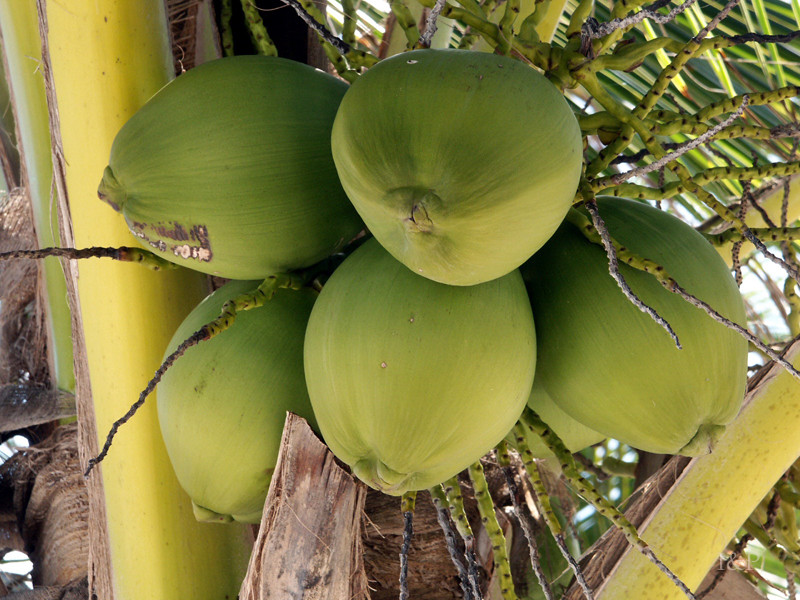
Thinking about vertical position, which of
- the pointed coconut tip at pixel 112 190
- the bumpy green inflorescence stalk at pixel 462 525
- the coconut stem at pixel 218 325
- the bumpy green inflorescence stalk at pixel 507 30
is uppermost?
the bumpy green inflorescence stalk at pixel 507 30

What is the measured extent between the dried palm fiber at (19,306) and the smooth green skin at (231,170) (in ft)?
2.76

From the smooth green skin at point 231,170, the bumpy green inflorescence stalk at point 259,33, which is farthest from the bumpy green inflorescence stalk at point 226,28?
the smooth green skin at point 231,170

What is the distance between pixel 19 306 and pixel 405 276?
127 cm

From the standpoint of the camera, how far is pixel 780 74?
1457mm

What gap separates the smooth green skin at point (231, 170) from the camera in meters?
0.89

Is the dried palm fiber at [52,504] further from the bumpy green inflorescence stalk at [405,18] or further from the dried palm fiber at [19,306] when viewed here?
the bumpy green inflorescence stalk at [405,18]

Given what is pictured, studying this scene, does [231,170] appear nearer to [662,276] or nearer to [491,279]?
[491,279]

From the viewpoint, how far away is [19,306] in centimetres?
180

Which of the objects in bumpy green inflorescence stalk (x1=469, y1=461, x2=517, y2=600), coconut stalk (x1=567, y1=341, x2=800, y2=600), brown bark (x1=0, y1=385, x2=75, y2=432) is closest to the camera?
bumpy green inflorescence stalk (x1=469, y1=461, x2=517, y2=600)

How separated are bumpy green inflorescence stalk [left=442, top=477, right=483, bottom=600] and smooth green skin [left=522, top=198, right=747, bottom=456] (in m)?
0.16

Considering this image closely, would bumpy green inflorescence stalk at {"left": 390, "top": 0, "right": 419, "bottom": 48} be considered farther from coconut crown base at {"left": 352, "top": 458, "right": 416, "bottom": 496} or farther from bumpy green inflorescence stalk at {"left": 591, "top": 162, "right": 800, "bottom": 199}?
coconut crown base at {"left": 352, "top": 458, "right": 416, "bottom": 496}

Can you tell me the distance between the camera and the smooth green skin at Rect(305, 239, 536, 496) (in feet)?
2.62

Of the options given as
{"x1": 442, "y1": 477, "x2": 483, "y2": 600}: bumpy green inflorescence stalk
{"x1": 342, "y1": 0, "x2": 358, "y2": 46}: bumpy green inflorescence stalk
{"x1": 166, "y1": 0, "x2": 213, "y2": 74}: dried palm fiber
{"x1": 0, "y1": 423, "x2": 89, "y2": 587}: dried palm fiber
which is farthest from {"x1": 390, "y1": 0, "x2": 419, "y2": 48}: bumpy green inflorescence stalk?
{"x1": 0, "y1": 423, "x2": 89, "y2": 587}: dried palm fiber

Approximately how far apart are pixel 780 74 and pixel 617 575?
925mm
